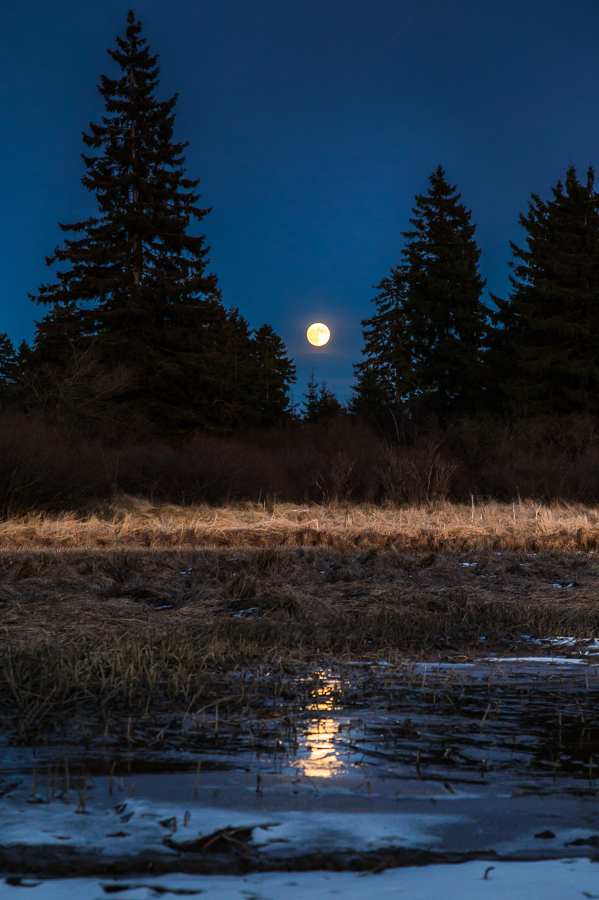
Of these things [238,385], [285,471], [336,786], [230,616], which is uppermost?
[238,385]

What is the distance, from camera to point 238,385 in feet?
150

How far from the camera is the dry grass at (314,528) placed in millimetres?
11828

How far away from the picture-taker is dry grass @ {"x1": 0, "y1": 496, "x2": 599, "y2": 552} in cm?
1183

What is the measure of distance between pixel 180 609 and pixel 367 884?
4.54 meters

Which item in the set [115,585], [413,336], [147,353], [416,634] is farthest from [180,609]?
[413,336]

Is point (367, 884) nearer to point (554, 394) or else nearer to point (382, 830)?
point (382, 830)

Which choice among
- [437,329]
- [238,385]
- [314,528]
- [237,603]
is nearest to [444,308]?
[437,329]

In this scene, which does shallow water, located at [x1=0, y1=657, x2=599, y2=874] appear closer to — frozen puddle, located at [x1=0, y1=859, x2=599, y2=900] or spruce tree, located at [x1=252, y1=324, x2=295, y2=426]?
frozen puddle, located at [x1=0, y1=859, x2=599, y2=900]

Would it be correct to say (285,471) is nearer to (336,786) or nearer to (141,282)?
(141,282)

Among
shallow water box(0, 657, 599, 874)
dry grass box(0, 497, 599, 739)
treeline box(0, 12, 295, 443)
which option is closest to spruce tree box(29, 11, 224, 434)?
treeline box(0, 12, 295, 443)

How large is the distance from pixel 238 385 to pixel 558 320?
19195 millimetres

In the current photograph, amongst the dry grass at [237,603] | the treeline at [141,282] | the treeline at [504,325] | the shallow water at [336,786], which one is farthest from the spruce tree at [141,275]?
the shallow water at [336,786]

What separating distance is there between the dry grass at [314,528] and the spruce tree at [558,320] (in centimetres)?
1662

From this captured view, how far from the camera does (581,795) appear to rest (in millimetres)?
2717
